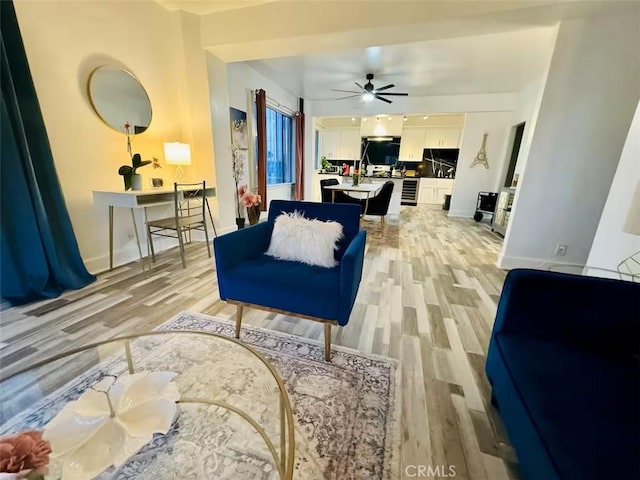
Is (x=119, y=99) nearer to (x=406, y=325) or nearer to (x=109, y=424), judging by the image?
(x=109, y=424)

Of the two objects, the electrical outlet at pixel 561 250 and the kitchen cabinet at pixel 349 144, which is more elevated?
the kitchen cabinet at pixel 349 144

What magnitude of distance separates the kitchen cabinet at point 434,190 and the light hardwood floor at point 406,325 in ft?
17.7

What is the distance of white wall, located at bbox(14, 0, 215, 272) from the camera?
81.9 inches

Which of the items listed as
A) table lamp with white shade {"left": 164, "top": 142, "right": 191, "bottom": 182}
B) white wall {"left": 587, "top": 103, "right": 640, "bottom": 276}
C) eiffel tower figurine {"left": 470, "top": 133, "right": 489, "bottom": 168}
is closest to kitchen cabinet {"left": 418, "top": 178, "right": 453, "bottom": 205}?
eiffel tower figurine {"left": 470, "top": 133, "right": 489, "bottom": 168}

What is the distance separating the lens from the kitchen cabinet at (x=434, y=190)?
8.06 meters

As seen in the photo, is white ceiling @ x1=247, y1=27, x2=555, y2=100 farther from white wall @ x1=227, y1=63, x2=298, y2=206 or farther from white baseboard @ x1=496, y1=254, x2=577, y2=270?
white baseboard @ x1=496, y1=254, x2=577, y2=270

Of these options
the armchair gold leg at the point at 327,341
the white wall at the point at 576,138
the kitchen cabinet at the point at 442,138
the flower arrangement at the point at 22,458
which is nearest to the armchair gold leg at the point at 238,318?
the armchair gold leg at the point at 327,341

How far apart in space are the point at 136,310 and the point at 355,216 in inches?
68.9

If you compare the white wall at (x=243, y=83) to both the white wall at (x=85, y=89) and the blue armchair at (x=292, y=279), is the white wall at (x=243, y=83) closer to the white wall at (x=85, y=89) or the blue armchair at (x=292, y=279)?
the white wall at (x=85, y=89)

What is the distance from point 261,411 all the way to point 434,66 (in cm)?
491

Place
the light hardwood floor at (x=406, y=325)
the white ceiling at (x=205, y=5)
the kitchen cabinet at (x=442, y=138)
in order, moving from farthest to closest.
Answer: the kitchen cabinet at (x=442, y=138) < the white ceiling at (x=205, y=5) < the light hardwood floor at (x=406, y=325)

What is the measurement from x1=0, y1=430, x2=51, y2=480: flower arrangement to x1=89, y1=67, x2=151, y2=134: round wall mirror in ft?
9.36

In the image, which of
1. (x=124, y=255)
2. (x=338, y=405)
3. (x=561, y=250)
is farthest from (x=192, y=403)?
(x=561, y=250)

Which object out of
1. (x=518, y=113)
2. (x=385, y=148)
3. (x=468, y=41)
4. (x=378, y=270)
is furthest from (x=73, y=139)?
(x=385, y=148)
